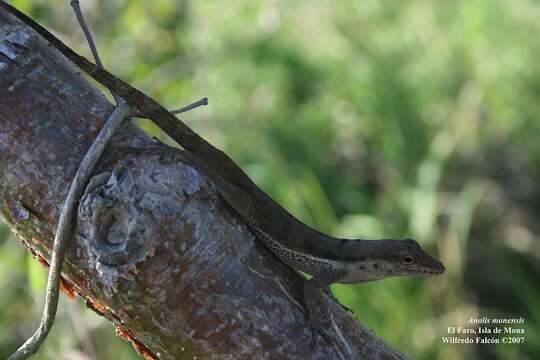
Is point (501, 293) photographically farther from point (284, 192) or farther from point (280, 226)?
point (280, 226)

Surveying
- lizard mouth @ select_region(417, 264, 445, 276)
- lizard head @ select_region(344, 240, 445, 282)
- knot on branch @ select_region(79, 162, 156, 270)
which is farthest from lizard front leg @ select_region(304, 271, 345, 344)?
lizard mouth @ select_region(417, 264, 445, 276)

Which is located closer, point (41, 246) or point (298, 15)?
point (41, 246)

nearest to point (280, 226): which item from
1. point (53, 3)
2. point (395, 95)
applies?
point (395, 95)

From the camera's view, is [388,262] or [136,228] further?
[388,262]

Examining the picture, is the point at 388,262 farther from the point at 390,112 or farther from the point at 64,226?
the point at 390,112

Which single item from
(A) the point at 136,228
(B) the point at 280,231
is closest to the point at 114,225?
(A) the point at 136,228

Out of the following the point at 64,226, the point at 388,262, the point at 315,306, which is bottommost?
the point at 64,226

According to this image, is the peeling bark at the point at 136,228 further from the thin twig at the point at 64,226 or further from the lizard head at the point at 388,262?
the lizard head at the point at 388,262

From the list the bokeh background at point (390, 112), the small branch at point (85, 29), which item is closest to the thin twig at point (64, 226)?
the small branch at point (85, 29)
